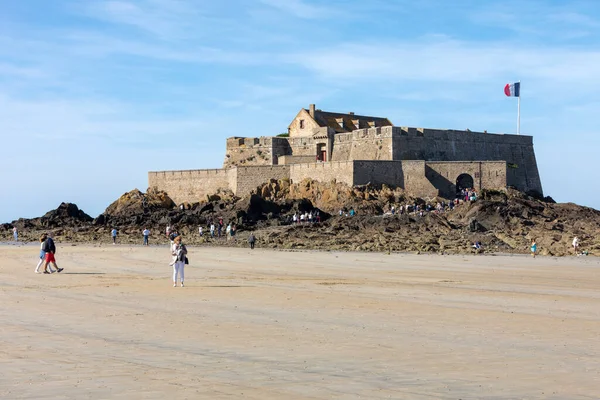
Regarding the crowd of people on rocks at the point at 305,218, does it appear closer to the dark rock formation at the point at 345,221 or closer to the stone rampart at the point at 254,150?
the dark rock formation at the point at 345,221

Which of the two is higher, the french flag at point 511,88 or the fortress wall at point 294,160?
the french flag at point 511,88

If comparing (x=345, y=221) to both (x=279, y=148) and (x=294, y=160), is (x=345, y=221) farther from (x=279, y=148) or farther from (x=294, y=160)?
(x=279, y=148)

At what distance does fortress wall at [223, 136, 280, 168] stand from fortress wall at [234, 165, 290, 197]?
10.9 feet

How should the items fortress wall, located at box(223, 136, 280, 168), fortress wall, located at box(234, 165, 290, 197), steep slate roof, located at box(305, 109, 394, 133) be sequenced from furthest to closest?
steep slate roof, located at box(305, 109, 394, 133)
fortress wall, located at box(223, 136, 280, 168)
fortress wall, located at box(234, 165, 290, 197)

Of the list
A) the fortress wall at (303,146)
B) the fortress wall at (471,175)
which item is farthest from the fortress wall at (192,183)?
the fortress wall at (471,175)

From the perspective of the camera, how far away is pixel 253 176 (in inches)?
2124

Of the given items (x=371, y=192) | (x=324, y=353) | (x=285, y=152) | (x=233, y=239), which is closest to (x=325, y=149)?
(x=285, y=152)

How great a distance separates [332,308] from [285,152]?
43523 mm

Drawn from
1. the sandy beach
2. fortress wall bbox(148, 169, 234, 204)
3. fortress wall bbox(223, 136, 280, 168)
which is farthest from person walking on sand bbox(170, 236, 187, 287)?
fortress wall bbox(223, 136, 280, 168)

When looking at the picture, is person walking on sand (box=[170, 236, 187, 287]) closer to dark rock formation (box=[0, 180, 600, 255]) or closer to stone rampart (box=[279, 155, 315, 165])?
→ dark rock formation (box=[0, 180, 600, 255])

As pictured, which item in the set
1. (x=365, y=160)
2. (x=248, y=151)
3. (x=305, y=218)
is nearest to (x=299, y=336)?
(x=305, y=218)

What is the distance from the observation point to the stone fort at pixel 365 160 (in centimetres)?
4922

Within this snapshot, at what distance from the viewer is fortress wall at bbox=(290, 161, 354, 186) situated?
49.7 meters

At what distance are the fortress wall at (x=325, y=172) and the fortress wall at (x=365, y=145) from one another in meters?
3.39
